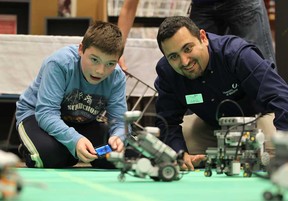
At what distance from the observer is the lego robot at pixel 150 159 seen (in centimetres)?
141

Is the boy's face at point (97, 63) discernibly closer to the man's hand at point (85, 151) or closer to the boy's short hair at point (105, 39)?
the boy's short hair at point (105, 39)

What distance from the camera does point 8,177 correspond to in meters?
0.98

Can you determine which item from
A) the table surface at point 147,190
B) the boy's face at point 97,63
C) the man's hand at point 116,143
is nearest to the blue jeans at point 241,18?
the boy's face at point 97,63

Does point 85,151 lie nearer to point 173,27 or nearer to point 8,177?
point 173,27

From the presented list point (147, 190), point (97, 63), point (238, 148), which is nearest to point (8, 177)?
point (147, 190)

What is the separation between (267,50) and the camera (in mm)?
2629

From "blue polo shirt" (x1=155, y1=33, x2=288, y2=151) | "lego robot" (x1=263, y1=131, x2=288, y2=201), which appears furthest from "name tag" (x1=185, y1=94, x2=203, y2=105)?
"lego robot" (x1=263, y1=131, x2=288, y2=201)

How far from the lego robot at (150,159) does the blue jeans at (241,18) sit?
1.25 metres

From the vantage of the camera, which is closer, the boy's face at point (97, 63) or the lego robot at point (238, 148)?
the lego robot at point (238, 148)

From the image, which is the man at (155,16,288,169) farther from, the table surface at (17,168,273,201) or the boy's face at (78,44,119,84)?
the table surface at (17,168,273,201)

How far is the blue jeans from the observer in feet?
8.44

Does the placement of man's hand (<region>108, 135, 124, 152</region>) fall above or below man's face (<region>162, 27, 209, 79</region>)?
below

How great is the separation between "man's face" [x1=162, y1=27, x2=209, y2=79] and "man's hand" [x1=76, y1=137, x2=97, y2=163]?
0.43 metres

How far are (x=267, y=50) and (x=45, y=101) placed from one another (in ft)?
3.52
